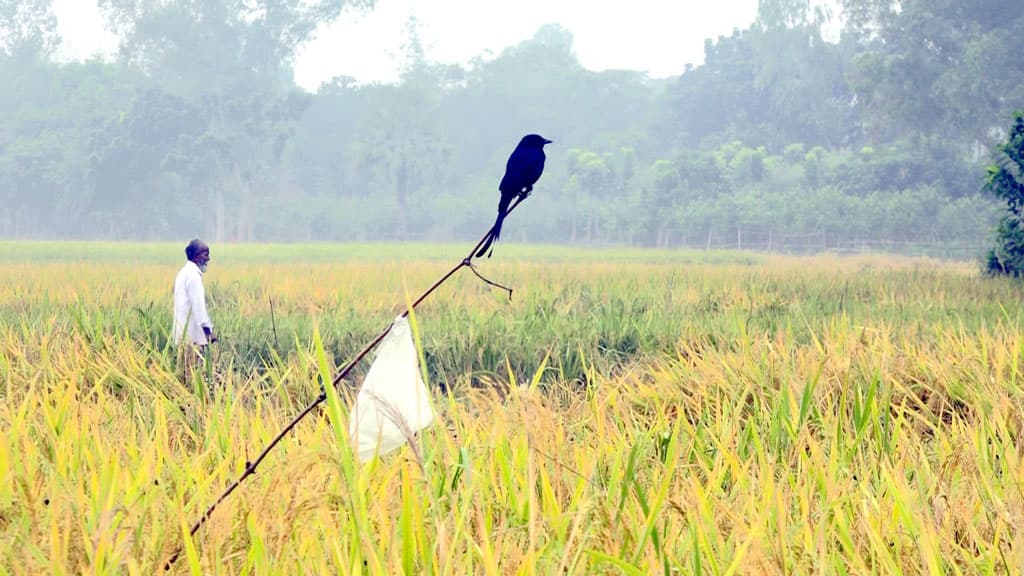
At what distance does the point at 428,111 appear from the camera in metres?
52.7

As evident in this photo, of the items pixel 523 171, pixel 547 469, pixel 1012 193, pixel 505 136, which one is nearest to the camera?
pixel 523 171

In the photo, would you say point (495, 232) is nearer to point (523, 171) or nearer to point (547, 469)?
point (523, 171)

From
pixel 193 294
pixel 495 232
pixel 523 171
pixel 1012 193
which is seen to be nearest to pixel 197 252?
pixel 193 294

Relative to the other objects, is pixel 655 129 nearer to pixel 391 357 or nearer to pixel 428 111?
pixel 428 111

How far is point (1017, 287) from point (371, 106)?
44.5 m

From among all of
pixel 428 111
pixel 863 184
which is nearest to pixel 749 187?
pixel 863 184

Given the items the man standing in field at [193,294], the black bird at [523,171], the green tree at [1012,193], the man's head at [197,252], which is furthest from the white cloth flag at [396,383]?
the green tree at [1012,193]

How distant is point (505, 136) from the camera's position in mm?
58906

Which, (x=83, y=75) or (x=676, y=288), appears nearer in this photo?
(x=676, y=288)

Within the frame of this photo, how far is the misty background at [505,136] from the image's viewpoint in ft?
121

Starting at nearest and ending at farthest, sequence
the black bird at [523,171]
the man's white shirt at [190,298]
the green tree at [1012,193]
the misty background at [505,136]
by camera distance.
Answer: the black bird at [523,171], the man's white shirt at [190,298], the green tree at [1012,193], the misty background at [505,136]

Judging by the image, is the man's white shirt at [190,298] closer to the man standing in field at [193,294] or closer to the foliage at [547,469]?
the man standing in field at [193,294]

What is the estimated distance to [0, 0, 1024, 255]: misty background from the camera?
37.0 metres

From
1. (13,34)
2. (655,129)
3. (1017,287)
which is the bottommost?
(1017,287)
